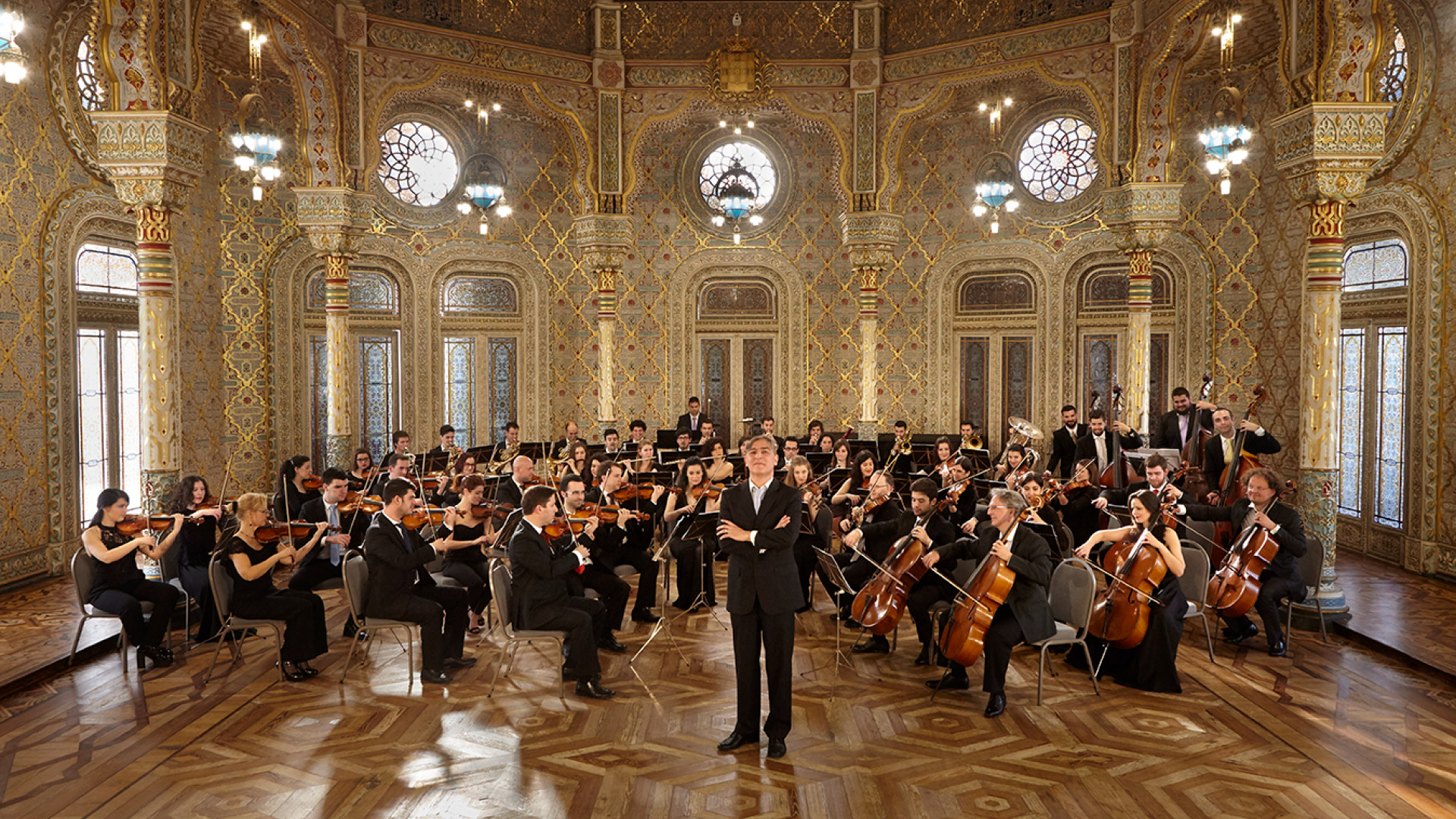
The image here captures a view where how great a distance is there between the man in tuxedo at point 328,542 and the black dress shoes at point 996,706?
201 inches

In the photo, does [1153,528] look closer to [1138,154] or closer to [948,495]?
[948,495]

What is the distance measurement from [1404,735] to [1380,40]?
6038 mm

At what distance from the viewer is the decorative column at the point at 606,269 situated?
49.9 ft

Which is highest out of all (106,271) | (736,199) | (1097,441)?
(736,199)

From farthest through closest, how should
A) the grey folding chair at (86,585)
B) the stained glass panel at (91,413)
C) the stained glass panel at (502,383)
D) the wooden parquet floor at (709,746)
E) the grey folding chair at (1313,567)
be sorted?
the stained glass panel at (502,383), the stained glass panel at (91,413), the grey folding chair at (1313,567), the grey folding chair at (86,585), the wooden parquet floor at (709,746)

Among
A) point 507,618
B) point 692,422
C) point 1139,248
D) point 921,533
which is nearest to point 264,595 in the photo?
point 507,618

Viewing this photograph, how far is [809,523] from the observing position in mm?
8523

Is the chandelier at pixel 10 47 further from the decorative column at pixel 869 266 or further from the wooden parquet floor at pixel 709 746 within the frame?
the decorative column at pixel 869 266

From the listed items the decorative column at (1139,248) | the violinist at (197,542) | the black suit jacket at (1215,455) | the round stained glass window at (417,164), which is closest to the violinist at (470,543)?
the violinist at (197,542)

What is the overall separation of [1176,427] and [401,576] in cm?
897

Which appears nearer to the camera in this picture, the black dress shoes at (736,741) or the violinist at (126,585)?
the black dress shoes at (736,741)

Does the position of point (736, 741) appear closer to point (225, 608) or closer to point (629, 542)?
point (629, 542)

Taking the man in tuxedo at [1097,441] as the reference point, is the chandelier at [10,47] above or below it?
above

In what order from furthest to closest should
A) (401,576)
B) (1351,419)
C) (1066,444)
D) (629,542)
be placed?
(1351,419), (1066,444), (629,542), (401,576)
